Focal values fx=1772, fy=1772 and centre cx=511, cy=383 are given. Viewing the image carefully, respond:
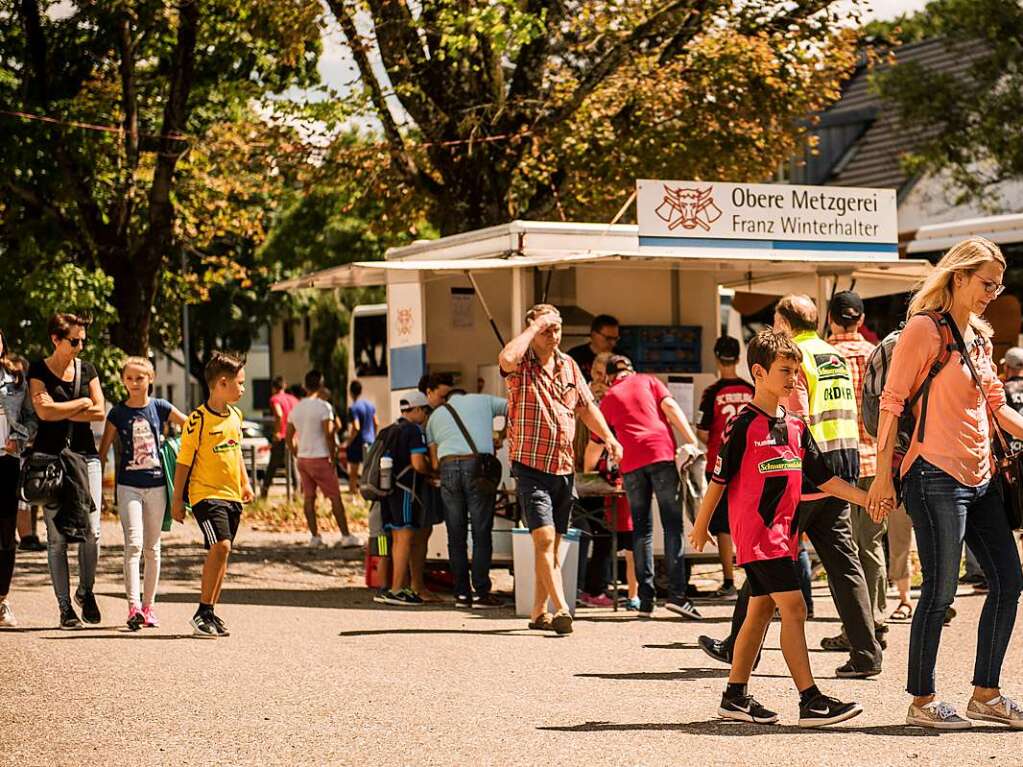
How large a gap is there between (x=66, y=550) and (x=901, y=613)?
517 cm

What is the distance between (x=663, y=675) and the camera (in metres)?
8.74

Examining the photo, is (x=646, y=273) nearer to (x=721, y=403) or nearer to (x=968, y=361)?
(x=721, y=403)

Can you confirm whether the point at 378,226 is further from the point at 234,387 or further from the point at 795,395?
the point at 795,395

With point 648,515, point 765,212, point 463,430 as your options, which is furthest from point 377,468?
point 765,212

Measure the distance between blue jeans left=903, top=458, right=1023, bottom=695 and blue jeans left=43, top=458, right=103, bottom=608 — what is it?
5553 mm

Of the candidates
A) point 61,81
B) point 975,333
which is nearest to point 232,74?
point 61,81

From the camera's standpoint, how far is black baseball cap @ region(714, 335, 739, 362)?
12094mm

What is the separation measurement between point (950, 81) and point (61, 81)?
14971 mm

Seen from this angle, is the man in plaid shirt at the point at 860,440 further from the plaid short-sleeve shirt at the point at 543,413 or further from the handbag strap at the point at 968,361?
the handbag strap at the point at 968,361

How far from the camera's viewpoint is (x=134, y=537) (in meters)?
10.6

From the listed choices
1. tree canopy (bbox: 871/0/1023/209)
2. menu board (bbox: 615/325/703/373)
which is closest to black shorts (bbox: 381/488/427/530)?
menu board (bbox: 615/325/703/373)

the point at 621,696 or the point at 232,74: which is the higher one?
the point at 232,74

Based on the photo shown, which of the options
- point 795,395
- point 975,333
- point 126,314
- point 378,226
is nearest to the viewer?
point 975,333

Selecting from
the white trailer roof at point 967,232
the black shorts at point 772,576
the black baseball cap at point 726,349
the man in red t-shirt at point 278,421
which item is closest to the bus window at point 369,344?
the man in red t-shirt at point 278,421
